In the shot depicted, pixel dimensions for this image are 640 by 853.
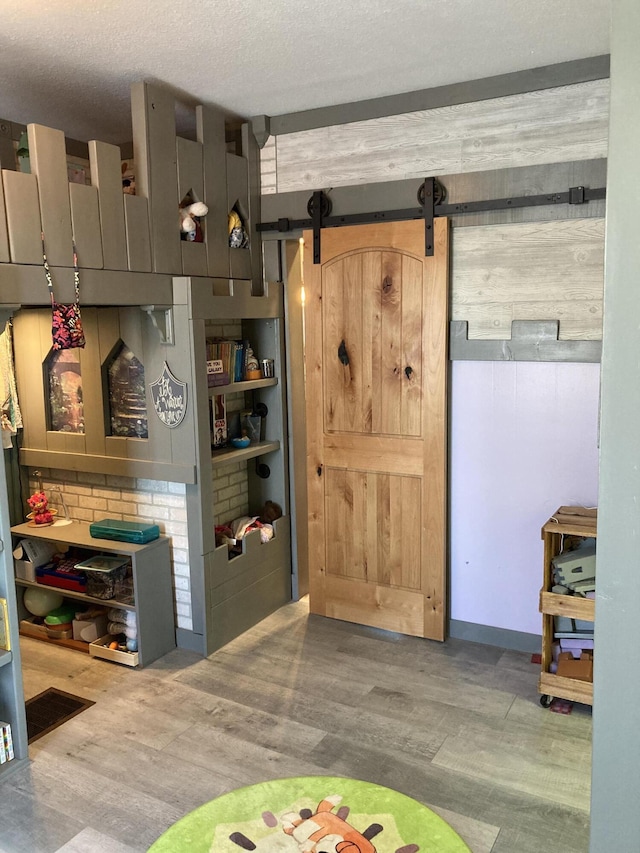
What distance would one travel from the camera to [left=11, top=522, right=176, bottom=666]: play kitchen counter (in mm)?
3604

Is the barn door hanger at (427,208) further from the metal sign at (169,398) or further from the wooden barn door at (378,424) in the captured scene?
the metal sign at (169,398)

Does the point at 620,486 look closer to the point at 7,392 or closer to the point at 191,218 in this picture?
the point at 191,218

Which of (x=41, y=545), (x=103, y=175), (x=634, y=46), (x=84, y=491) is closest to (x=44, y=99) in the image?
(x=103, y=175)

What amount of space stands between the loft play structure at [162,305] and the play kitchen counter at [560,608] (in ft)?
5.46

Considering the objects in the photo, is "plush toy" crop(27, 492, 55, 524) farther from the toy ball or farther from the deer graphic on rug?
the deer graphic on rug

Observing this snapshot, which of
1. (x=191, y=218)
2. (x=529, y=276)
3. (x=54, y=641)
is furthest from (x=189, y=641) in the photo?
(x=529, y=276)

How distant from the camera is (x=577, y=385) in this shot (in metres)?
3.41

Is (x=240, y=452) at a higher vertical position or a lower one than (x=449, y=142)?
lower

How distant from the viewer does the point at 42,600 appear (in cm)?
394

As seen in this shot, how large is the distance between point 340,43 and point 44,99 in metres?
1.62

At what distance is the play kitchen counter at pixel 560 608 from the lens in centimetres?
307

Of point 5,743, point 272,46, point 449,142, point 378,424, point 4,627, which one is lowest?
point 5,743

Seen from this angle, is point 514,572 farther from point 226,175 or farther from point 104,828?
point 226,175

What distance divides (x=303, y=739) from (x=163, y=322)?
2.08 meters
